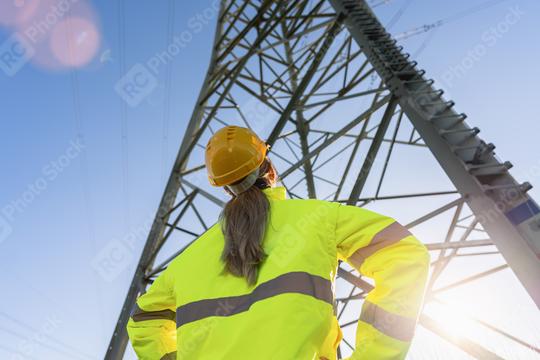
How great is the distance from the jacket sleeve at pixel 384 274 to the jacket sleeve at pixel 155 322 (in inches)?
26.3

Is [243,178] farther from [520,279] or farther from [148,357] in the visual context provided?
[520,279]

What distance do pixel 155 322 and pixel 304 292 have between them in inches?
27.0

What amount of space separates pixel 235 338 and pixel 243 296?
121 mm

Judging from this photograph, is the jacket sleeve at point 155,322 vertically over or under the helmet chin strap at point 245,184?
under

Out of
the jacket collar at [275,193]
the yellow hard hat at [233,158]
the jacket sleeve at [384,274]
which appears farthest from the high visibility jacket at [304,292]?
the yellow hard hat at [233,158]

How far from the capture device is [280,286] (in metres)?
1.00

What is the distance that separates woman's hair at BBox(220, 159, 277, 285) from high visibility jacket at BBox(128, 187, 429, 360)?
1.1 inches

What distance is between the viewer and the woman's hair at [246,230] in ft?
3.59

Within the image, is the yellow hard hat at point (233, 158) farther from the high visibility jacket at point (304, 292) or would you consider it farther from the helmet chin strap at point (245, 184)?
the high visibility jacket at point (304, 292)

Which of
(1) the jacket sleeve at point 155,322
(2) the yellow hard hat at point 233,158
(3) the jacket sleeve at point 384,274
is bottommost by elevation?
(1) the jacket sleeve at point 155,322

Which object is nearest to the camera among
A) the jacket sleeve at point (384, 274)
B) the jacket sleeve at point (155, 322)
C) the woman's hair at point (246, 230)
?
the jacket sleeve at point (384, 274)

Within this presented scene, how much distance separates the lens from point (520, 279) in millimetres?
2266

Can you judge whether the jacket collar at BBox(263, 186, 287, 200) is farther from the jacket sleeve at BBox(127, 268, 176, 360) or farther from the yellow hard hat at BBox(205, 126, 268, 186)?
the jacket sleeve at BBox(127, 268, 176, 360)

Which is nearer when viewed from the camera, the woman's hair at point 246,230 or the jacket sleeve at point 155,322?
the woman's hair at point 246,230
